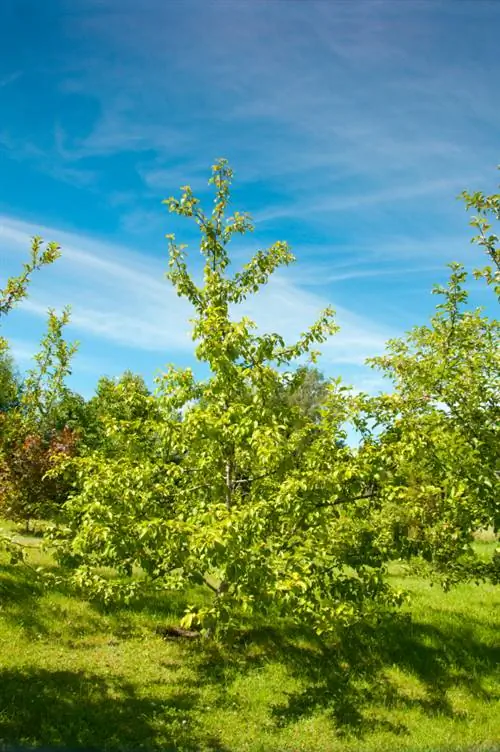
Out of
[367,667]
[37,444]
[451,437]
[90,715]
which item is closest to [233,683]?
[90,715]

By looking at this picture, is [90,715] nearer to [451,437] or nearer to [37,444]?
[451,437]

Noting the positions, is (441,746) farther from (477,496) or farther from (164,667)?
(164,667)

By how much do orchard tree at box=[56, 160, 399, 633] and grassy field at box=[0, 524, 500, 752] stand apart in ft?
4.34

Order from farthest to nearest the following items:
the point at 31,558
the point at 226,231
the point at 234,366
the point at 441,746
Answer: the point at 31,558 → the point at 226,231 → the point at 234,366 → the point at 441,746

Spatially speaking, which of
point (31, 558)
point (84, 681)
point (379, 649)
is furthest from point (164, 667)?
point (31, 558)

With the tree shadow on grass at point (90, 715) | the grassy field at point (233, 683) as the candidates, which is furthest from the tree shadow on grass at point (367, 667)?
the tree shadow on grass at point (90, 715)

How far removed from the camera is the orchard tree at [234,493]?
8180mm

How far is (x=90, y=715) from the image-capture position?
792cm

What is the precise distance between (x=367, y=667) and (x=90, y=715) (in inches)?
226

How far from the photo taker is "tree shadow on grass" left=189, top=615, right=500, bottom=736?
9.32m

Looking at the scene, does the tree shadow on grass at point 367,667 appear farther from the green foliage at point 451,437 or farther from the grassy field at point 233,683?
the green foliage at point 451,437

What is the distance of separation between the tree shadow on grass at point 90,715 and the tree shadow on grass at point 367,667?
1.43 m

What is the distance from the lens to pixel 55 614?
11.7 meters

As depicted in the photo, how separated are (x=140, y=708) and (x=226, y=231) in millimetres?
8637
